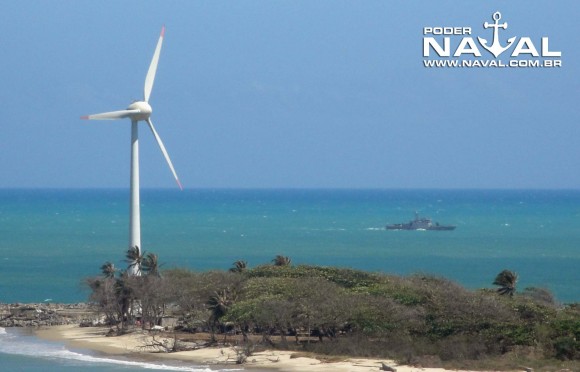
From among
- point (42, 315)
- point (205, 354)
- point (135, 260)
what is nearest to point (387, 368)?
point (205, 354)

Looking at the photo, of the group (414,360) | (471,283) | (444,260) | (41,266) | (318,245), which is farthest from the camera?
(318,245)

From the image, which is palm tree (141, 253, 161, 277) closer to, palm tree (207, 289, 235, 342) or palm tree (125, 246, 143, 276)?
palm tree (125, 246, 143, 276)

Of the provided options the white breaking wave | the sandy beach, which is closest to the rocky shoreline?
the sandy beach

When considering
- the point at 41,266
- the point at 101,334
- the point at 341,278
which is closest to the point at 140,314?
the point at 101,334

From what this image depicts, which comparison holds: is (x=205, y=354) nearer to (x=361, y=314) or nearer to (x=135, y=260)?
(x=361, y=314)

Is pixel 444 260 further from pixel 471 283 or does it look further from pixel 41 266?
pixel 41 266

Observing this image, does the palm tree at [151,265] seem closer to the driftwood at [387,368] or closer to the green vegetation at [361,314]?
the green vegetation at [361,314]
